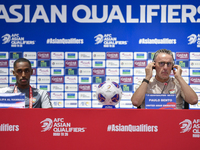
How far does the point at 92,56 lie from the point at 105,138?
2.55m

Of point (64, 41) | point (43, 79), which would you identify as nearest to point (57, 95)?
point (43, 79)

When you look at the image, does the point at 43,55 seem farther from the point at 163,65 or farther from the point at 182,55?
the point at 182,55

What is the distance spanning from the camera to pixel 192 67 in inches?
137

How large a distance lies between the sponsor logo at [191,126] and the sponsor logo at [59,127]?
0.57m

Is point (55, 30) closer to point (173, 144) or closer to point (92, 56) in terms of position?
point (92, 56)

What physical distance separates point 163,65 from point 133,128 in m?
0.88

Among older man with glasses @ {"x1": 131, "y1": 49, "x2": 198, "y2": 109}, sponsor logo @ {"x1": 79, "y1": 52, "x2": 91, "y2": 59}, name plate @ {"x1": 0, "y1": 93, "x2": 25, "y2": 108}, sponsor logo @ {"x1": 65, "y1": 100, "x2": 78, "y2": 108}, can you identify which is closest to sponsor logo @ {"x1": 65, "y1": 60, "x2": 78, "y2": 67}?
sponsor logo @ {"x1": 79, "y1": 52, "x2": 91, "y2": 59}

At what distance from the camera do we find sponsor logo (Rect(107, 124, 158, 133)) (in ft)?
3.52

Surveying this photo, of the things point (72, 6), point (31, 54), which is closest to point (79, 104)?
point (31, 54)

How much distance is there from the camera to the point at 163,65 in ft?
5.75

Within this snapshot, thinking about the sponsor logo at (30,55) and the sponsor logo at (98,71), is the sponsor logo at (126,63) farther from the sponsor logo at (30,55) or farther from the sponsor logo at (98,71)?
the sponsor logo at (30,55)

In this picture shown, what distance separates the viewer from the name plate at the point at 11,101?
1409mm

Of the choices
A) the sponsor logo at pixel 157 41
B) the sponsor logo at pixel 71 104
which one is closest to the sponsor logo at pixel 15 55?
the sponsor logo at pixel 71 104

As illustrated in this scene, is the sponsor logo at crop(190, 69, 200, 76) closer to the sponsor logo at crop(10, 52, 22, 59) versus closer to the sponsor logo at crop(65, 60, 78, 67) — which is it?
the sponsor logo at crop(65, 60, 78, 67)
